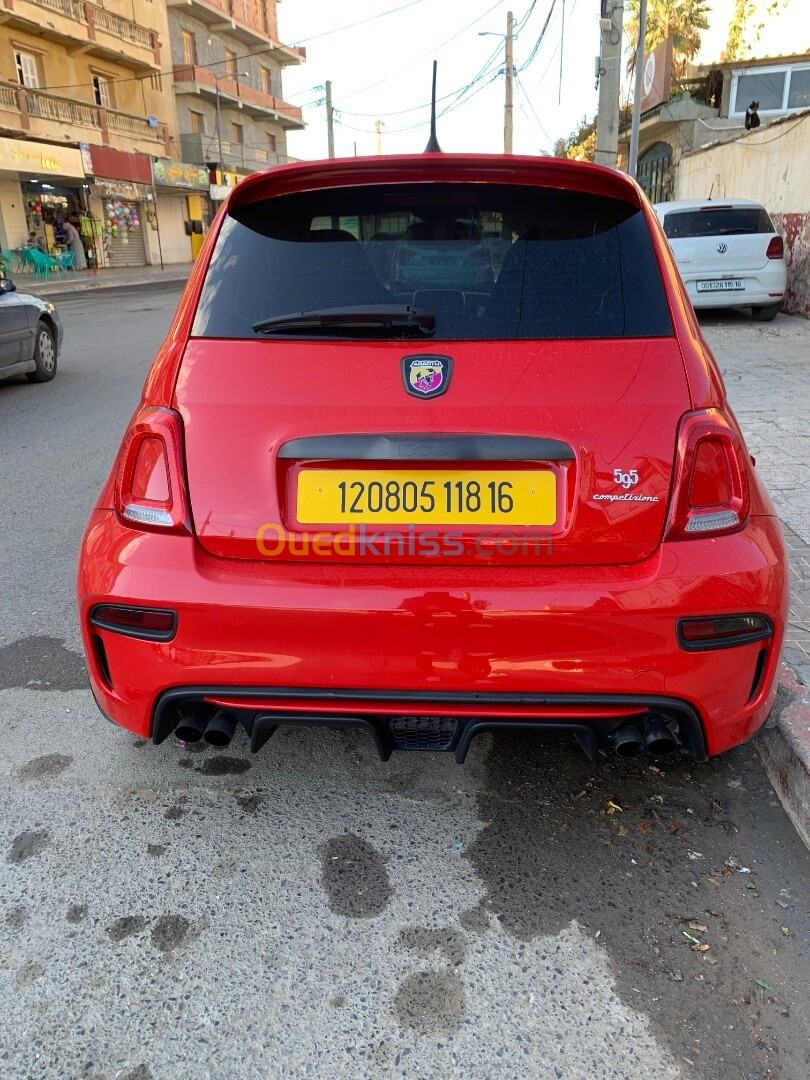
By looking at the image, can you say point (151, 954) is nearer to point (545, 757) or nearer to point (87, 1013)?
point (87, 1013)

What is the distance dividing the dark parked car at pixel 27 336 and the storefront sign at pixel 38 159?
21962mm

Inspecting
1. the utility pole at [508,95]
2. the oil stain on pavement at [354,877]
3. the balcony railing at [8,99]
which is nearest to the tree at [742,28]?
the utility pole at [508,95]

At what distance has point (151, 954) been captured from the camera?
6.21 feet

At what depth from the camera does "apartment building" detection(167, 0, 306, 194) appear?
138ft

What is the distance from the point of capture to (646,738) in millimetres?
2014

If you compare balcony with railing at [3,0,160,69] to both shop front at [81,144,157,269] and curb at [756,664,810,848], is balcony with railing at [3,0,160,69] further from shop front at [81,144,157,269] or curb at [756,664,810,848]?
curb at [756,664,810,848]

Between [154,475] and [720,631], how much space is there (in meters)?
1.41

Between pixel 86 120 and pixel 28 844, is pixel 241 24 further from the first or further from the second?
pixel 28 844

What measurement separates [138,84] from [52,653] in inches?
1656

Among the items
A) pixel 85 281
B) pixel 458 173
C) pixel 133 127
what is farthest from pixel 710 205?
pixel 133 127

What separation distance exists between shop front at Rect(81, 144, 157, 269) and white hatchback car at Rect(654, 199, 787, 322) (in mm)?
27743

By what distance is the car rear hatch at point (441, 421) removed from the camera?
192 cm

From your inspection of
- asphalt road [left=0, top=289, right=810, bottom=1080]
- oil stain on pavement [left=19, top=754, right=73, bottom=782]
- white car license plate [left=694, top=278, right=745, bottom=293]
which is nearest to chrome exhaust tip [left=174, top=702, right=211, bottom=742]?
asphalt road [left=0, top=289, right=810, bottom=1080]

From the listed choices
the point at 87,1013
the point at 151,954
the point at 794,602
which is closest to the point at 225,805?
the point at 151,954
